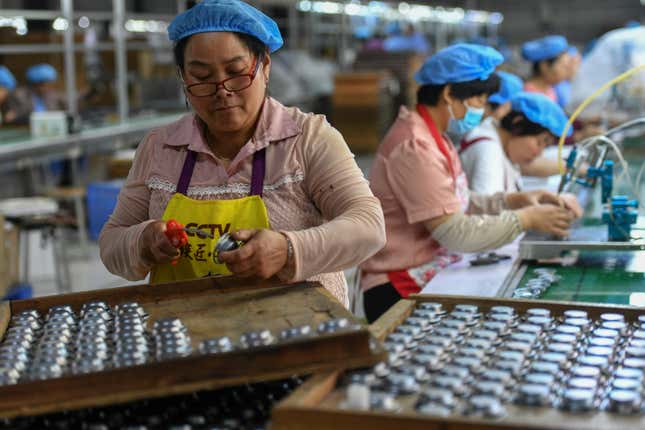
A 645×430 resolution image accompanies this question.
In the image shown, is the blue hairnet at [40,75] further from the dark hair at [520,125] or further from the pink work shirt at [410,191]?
the pink work shirt at [410,191]

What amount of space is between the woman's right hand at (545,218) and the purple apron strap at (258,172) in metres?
1.24

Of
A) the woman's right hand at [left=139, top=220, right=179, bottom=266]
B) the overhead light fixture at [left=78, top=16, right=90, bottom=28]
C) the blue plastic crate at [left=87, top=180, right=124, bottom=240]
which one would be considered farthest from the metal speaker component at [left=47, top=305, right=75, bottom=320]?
the overhead light fixture at [left=78, top=16, right=90, bottom=28]

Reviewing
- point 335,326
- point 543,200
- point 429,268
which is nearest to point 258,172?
point 335,326

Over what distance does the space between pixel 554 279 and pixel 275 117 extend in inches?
43.9

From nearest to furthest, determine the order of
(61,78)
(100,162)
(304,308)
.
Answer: (304,308), (100,162), (61,78)

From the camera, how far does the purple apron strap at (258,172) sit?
199 centimetres

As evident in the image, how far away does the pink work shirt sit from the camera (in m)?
2.80

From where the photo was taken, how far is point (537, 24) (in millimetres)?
24891

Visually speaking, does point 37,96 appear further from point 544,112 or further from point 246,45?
point 246,45

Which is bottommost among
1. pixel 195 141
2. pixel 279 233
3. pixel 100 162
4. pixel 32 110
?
pixel 100 162

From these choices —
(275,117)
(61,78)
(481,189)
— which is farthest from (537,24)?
(275,117)

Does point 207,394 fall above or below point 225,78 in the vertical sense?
below

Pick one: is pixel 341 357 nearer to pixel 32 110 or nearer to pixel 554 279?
pixel 554 279

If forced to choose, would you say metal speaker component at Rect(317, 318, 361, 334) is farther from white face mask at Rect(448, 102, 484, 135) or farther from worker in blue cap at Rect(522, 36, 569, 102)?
→ worker in blue cap at Rect(522, 36, 569, 102)
